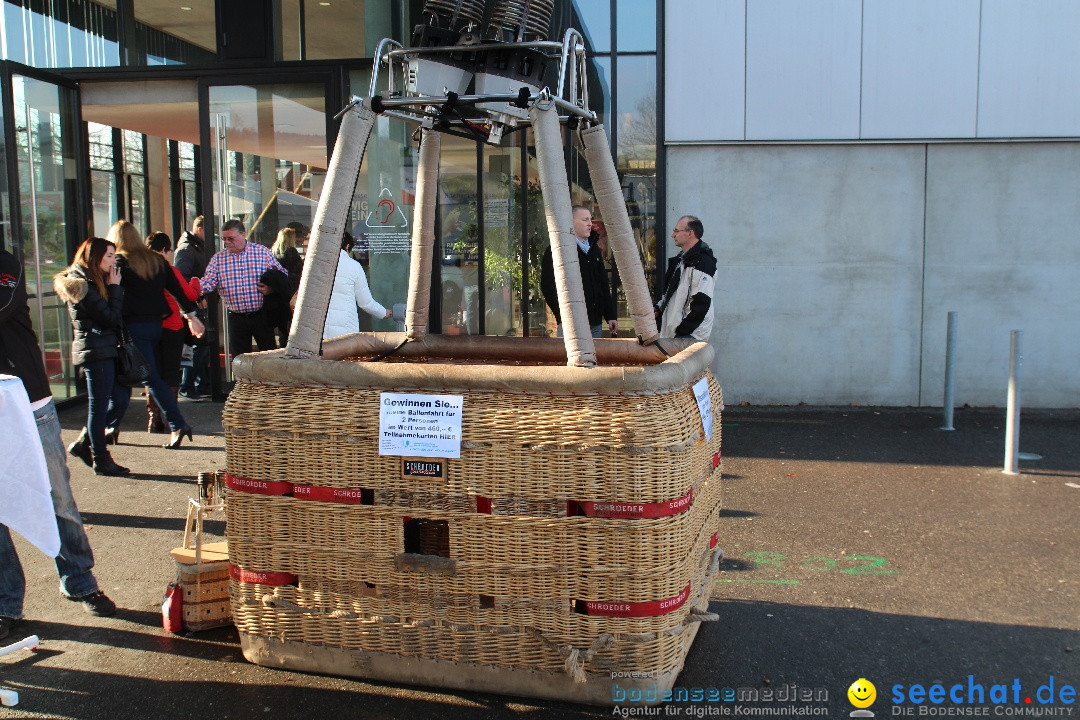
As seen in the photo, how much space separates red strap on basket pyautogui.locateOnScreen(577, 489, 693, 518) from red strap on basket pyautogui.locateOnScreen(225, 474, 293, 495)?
3.96 feet

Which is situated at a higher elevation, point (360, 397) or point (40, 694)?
Result: point (360, 397)

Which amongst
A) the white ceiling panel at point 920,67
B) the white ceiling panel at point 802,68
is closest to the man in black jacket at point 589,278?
the white ceiling panel at point 802,68

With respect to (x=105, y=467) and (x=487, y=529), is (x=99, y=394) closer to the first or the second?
(x=105, y=467)

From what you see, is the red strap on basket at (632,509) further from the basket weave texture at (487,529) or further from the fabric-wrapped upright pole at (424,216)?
the fabric-wrapped upright pole at (424,216)

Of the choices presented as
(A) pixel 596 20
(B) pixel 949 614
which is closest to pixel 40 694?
(B) pixel 949 614

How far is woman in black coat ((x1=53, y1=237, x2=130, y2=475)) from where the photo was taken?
275 inches

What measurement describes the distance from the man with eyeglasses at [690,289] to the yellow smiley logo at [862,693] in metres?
3.83

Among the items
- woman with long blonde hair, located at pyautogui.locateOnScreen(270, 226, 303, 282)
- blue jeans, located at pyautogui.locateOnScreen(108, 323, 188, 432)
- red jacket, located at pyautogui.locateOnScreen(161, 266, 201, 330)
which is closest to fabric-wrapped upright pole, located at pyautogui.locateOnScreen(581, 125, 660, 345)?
blue jeans, located at pyautogui.locateOnScreen(108, 323, 188, 432)

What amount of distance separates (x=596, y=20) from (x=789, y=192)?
270 cm

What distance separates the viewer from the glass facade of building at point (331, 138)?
996 centimetres

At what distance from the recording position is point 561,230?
3.77 m

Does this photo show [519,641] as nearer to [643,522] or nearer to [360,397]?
[643,522]

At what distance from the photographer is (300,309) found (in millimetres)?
3896

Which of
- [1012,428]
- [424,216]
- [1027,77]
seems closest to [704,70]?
[1027,77]
